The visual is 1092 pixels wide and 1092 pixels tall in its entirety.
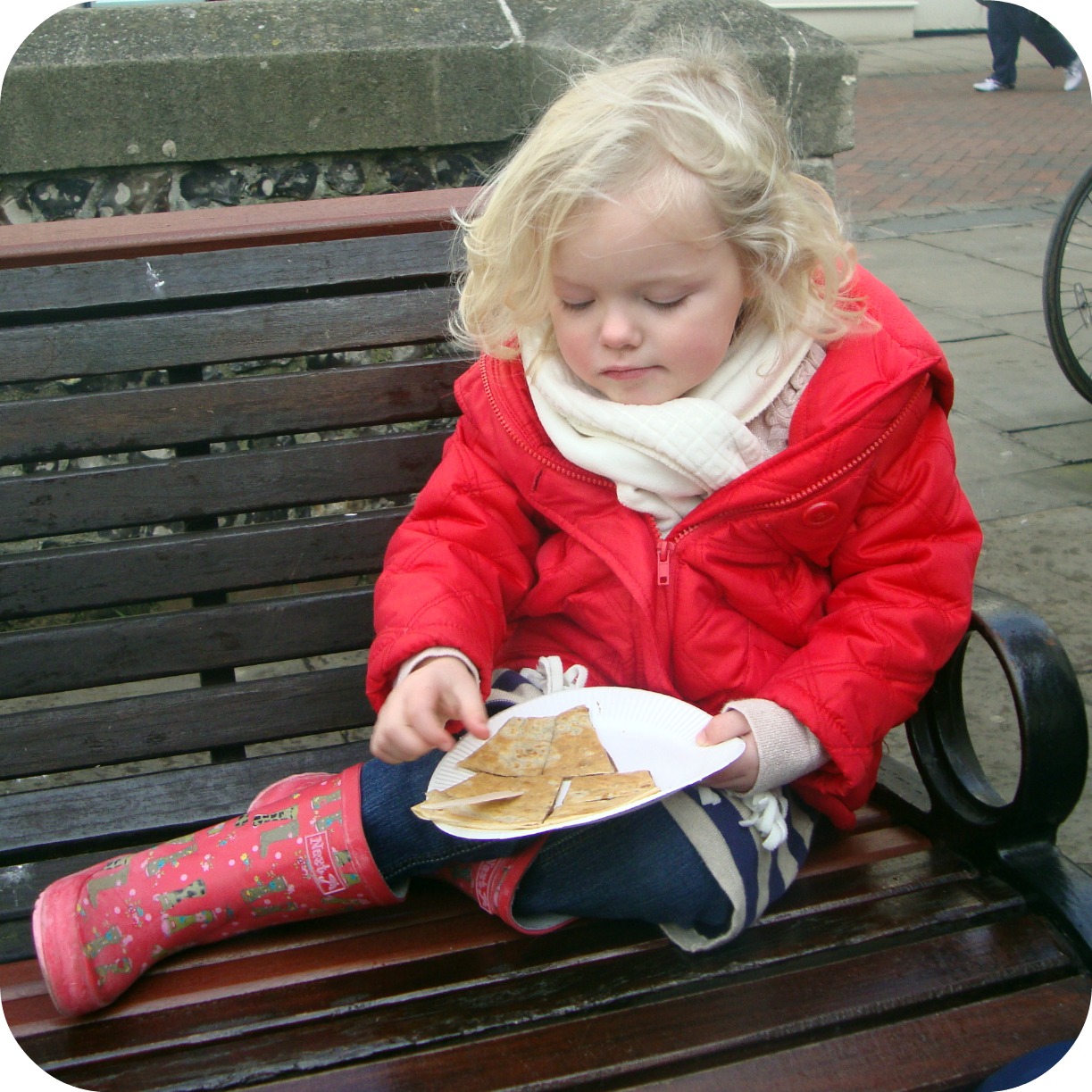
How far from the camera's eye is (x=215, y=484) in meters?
1.89

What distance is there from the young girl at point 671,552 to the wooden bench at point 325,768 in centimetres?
8

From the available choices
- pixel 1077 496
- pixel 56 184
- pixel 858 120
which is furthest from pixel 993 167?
pixel 56 184

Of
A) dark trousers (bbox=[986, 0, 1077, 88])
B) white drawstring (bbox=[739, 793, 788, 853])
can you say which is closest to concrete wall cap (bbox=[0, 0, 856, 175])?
white drawstring (bbox=[739, 793, 788, 853])

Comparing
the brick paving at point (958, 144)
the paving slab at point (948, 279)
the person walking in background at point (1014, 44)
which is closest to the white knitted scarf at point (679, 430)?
the paving slab at point (948, 279)

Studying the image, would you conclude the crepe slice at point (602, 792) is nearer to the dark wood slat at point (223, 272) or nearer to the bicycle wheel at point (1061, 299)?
the dark wood slat at point (223, 272)

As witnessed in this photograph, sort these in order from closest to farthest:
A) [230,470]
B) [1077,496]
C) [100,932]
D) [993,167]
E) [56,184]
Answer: [100,932], [230,470], [56,184], [1077,496], [993,167]

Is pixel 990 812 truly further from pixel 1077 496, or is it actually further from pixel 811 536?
pixel 1077 496

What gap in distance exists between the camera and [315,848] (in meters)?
1.62

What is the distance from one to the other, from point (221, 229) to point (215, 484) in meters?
0.38

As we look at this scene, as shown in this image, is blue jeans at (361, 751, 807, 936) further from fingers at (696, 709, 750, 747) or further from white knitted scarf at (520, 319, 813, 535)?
white knitted scarf at (520, 319, 813, 535)

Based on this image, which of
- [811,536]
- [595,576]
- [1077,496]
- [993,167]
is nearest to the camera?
[811,536]

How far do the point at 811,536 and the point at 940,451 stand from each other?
20 cm

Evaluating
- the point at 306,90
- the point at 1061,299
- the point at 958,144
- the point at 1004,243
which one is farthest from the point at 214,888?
the point at 958,144

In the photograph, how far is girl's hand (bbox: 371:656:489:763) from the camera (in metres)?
1.51
